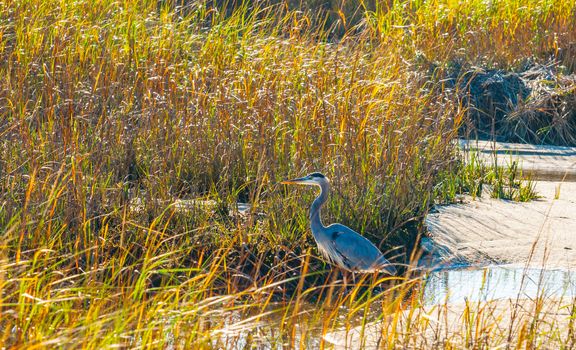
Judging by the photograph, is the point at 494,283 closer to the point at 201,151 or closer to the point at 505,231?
the point at 505,231

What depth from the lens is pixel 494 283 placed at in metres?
4.97

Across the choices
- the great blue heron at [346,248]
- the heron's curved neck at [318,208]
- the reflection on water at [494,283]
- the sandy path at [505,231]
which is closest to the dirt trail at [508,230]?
the sandy path at [505,231]

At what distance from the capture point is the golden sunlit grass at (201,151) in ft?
14.2

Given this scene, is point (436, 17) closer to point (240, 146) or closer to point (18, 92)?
point (240, 146)

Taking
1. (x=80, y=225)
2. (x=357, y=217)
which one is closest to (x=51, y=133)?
(x=80, y=225)

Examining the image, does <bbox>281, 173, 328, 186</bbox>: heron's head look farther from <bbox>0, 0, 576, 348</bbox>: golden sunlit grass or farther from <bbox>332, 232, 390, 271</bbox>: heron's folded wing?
<bbox>332, 232, 390, 271</bbox>: heron's folded wing

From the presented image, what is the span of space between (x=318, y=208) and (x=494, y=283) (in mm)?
1025

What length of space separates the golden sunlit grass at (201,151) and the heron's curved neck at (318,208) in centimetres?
16

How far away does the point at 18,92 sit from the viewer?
5762 millimetres

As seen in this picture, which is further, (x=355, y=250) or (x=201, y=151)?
(x=201, y=151)

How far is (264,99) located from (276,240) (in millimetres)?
1247

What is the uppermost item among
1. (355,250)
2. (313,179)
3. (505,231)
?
(313,179)

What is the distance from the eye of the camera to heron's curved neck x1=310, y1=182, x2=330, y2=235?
4.87 meters

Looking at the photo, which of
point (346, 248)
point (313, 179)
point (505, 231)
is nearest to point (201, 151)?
point (313, 179)
